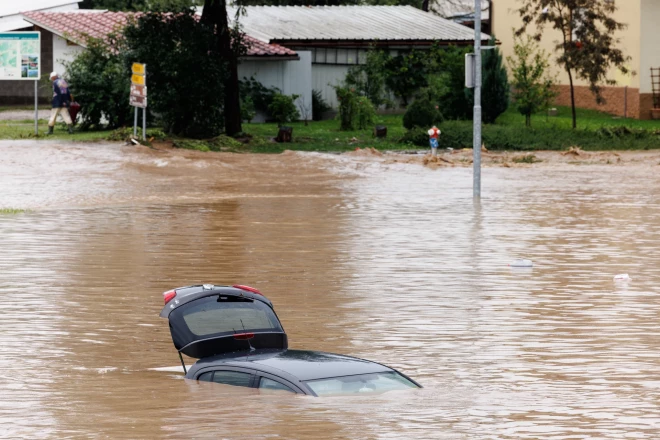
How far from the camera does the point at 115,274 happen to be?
53.6ft

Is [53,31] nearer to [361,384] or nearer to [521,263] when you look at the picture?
[521,263]

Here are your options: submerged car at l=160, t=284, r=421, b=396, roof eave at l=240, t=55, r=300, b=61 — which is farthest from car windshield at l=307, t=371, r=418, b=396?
roof eave at l=240, t=55, r=300, b=61

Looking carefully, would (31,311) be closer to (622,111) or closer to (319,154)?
(319,154)

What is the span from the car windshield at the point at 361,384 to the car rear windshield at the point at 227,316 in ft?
3.17

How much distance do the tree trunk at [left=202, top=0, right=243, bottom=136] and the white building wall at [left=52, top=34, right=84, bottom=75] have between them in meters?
8.80

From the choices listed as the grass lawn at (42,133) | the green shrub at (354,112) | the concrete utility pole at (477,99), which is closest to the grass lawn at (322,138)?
the green shrub at (354,112)

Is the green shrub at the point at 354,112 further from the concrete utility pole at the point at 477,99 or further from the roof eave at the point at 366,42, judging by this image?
the concrete utility pole at the point at 477,99

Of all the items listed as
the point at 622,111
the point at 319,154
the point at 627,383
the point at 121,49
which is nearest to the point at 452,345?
the point at 627,383

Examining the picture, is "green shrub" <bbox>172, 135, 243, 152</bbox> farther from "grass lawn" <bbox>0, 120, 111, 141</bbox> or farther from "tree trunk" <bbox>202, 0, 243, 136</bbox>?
"grass lawn" <bbox>0, 120, 111, 141</bbox>

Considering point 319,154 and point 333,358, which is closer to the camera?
point 333,358

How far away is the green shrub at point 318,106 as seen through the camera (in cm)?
4891

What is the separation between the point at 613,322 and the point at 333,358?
15.2 feet

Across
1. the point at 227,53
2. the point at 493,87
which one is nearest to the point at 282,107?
the point at 493,87

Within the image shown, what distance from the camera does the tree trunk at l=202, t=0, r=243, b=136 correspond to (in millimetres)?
37156
